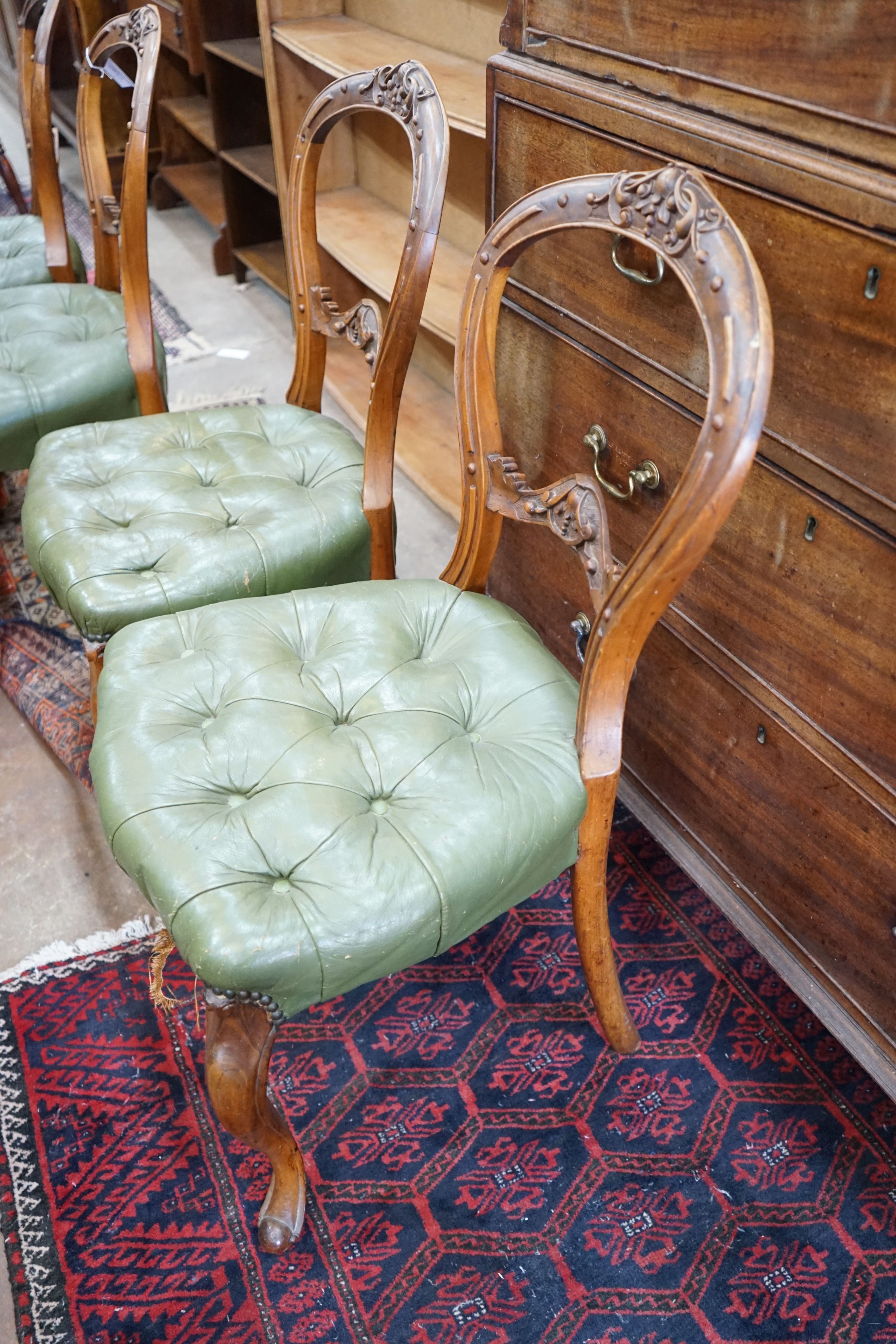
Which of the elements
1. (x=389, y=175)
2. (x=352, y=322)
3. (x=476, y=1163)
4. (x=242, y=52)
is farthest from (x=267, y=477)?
(x=242, y=52)

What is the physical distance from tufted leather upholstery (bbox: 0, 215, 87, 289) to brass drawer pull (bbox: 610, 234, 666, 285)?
133cm

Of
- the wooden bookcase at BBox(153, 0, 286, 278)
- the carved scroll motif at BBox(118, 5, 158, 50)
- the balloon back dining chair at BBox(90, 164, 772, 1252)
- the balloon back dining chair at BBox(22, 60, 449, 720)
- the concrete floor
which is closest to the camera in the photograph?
the balloon back dining chair at BBox(90, 164, 772, 1252)

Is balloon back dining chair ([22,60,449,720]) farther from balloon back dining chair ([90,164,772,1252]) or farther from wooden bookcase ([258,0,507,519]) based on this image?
wooden bookcase ([258,0,507,519])

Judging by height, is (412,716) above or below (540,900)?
above

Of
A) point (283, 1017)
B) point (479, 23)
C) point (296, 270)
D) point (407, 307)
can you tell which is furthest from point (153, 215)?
point (283, 1017)

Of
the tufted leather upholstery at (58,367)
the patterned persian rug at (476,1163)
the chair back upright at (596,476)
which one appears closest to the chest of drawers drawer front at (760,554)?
the chair back upright at (596,476)

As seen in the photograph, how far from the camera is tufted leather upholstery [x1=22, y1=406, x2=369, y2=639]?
130cm

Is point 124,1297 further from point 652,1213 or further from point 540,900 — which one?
point 540,900

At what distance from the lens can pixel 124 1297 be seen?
3.60 feet

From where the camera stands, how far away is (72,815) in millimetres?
1648

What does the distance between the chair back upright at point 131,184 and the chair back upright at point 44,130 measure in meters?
0.15

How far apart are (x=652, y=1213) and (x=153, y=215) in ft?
12.4

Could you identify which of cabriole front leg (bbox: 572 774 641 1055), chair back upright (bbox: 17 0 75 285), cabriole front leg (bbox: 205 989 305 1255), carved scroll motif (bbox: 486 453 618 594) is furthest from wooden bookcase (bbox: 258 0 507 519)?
cabriole front leg (bbox: 205 989 305 1255)

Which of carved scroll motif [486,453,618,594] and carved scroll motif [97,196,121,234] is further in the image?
carved scroll motif [97,196,121,234]
